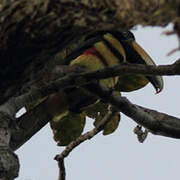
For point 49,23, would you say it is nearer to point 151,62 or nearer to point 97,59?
point 97,59

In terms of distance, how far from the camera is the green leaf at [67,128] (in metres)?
3.92

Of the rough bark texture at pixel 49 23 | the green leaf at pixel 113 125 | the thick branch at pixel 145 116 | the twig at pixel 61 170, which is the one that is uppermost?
the rough bark texture at pixel 49 23

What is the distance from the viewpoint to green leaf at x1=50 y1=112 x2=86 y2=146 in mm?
3918

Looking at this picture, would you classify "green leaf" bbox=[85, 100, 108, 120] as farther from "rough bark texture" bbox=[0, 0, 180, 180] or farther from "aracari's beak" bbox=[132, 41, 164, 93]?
"rough bark texture" bbox=[0, 0, 180, 180]

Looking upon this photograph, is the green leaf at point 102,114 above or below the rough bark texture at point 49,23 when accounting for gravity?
below

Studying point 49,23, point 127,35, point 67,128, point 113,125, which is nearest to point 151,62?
point 127,35

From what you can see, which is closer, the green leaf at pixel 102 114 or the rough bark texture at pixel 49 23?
the rough bark texture at pixel 49 23

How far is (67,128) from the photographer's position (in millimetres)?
3947

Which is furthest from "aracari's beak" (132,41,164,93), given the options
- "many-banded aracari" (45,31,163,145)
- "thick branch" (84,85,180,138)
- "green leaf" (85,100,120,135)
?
"green leaf" (85,100,120,135)

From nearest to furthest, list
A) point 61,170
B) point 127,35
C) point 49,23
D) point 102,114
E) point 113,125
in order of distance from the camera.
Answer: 1. point 49,23
2. point 61,170
3. point 127,35
4. point 113,125
5. point 102,114

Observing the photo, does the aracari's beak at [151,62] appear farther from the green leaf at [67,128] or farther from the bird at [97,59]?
the green leaf at [67,128]

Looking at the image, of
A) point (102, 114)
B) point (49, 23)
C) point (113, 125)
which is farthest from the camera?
point (102, 114)

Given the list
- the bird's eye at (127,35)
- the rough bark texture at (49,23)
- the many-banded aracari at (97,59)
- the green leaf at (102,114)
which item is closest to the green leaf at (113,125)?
the green leaf at (102,114)

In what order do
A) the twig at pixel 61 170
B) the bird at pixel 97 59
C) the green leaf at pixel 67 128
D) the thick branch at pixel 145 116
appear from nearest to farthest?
1. the thick branch at pixel 145 116
2. the bird at pixel 97 59
3. the twig at pixel 61 170
4. the green leaf at pixel 67 128
